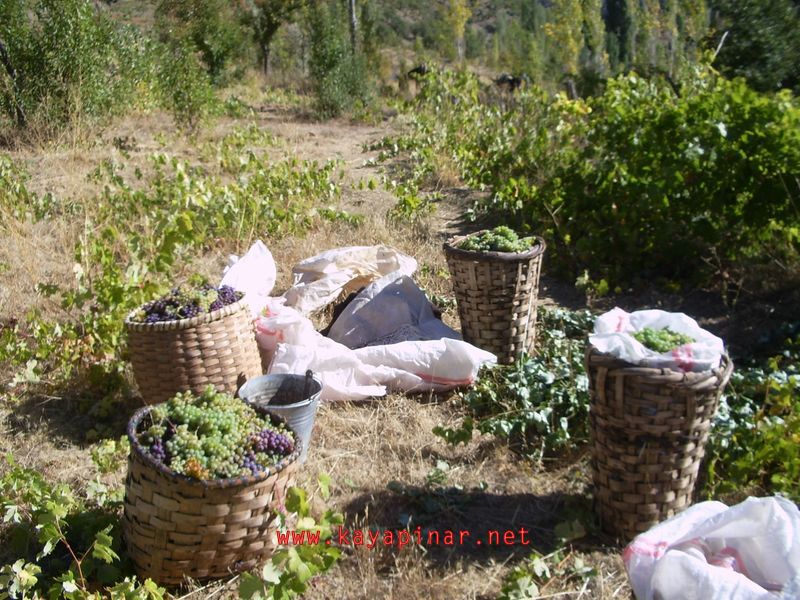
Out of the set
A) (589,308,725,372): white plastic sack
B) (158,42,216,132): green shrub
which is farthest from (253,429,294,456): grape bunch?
(158,42,216,132): green shrub

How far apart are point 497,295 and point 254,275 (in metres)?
1.34

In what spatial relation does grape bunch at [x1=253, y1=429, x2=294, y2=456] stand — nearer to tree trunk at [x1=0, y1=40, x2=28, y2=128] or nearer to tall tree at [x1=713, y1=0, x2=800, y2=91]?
tall tree at [x1=713, y1=0, x2=800, y2=91]

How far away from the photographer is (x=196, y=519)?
7.14ft

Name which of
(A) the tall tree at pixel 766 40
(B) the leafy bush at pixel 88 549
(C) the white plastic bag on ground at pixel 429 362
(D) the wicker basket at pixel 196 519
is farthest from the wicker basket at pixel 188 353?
(A) the tall tree at pixel 766 40

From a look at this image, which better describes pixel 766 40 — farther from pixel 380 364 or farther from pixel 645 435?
pixel 645 435

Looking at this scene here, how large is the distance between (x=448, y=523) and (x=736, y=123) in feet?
9.00

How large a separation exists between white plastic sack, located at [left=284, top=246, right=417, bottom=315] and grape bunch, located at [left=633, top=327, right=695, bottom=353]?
186cm

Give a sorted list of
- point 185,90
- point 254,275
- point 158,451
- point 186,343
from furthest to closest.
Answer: point 185,90, point 254,275, point 186,343, point 158,451

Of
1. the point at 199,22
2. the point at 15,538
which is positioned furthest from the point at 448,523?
the point at 199,22

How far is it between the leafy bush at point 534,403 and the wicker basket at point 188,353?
0.91 meters

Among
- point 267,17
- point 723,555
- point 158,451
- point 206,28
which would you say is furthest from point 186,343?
point 267,17

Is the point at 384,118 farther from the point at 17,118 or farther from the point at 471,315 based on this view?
the point at 471,315

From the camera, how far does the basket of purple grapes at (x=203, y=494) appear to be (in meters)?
2.17

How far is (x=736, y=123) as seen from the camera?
4.10m
